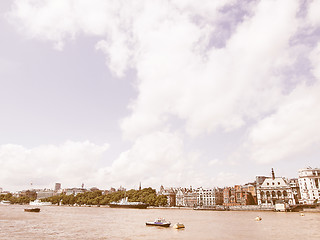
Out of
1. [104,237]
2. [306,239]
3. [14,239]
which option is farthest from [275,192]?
[14,239]

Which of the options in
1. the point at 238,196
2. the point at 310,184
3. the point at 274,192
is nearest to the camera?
Result: the point at 310,184

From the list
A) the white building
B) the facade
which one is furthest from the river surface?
the facade

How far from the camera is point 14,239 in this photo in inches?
1645

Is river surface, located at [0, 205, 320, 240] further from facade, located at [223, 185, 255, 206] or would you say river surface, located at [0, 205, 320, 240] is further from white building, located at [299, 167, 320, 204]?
facade, located at [223, 185, 255, 206]

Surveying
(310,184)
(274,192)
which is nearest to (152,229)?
(274,192)

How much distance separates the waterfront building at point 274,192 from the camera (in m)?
167

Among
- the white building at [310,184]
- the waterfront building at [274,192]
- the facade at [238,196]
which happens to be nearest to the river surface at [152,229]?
the white building at [310,184]

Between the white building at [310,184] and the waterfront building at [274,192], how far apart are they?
26.7 ft

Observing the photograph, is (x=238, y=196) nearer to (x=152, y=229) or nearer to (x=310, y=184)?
(x=310, y=184)

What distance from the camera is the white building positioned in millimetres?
160625

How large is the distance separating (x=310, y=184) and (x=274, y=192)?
21793mm

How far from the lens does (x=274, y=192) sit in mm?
171250

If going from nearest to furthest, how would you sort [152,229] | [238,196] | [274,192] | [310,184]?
[152,229]
[310,184]
[274,192]
[238,196]

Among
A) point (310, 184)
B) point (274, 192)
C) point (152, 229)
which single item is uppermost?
point (310, 184)
